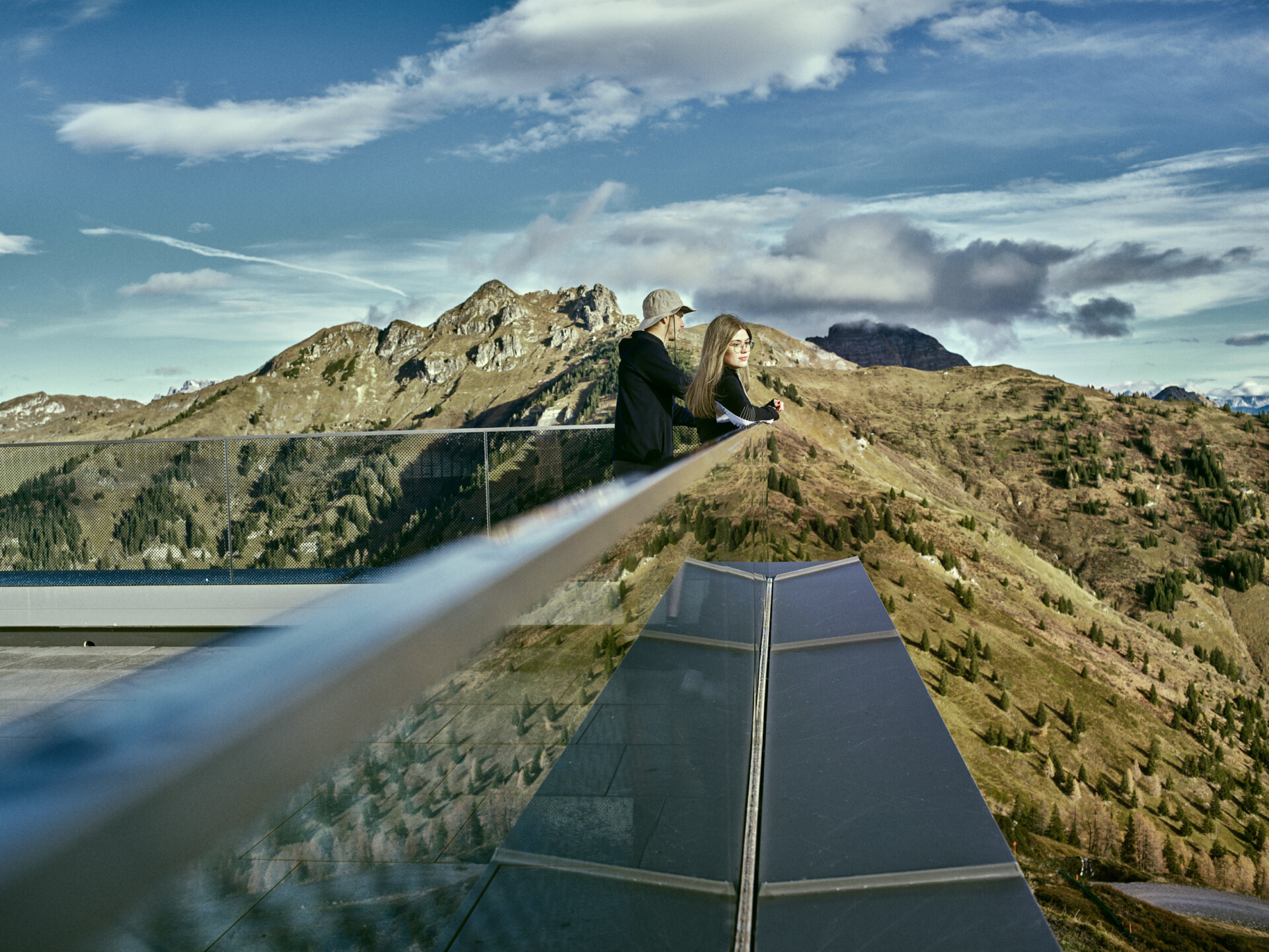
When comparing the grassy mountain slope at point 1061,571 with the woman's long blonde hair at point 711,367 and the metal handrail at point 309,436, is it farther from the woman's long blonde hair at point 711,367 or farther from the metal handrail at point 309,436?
the metal handrail at point 309,436

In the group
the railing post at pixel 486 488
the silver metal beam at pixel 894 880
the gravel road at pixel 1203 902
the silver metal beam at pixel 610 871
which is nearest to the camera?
the silver metal beam at pixel 610 871

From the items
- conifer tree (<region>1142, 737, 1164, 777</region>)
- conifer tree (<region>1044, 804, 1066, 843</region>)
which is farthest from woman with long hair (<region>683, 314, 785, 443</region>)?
conifer tree (<region>1142, 737, 1164, 777</region>)

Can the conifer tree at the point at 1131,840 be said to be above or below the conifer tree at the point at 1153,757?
below

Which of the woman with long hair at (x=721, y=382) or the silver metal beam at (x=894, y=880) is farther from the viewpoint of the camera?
the woman with long hair at (x=721, y=382)

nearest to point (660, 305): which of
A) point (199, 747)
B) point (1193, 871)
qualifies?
point (199, 747)

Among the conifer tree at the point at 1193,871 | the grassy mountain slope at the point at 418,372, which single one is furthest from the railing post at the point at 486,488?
the grassy mountain slope at the point at 418,372

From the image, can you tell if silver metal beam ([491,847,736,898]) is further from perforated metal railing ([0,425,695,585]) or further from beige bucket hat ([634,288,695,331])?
perforated metal railing ([0,425,695,585])

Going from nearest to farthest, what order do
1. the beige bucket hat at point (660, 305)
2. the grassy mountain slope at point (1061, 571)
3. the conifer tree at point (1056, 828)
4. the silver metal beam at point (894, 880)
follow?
the silver metal beam at point (894, 880) < the beige bucket hat at point (660, 305) < the grassy mountain slope at point (1061, 571) < the conifer tree at point (1056, 828)

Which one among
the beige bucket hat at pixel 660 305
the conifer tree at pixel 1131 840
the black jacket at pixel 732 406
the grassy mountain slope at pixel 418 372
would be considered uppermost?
the grassy mountain slope at pixel 418 372
